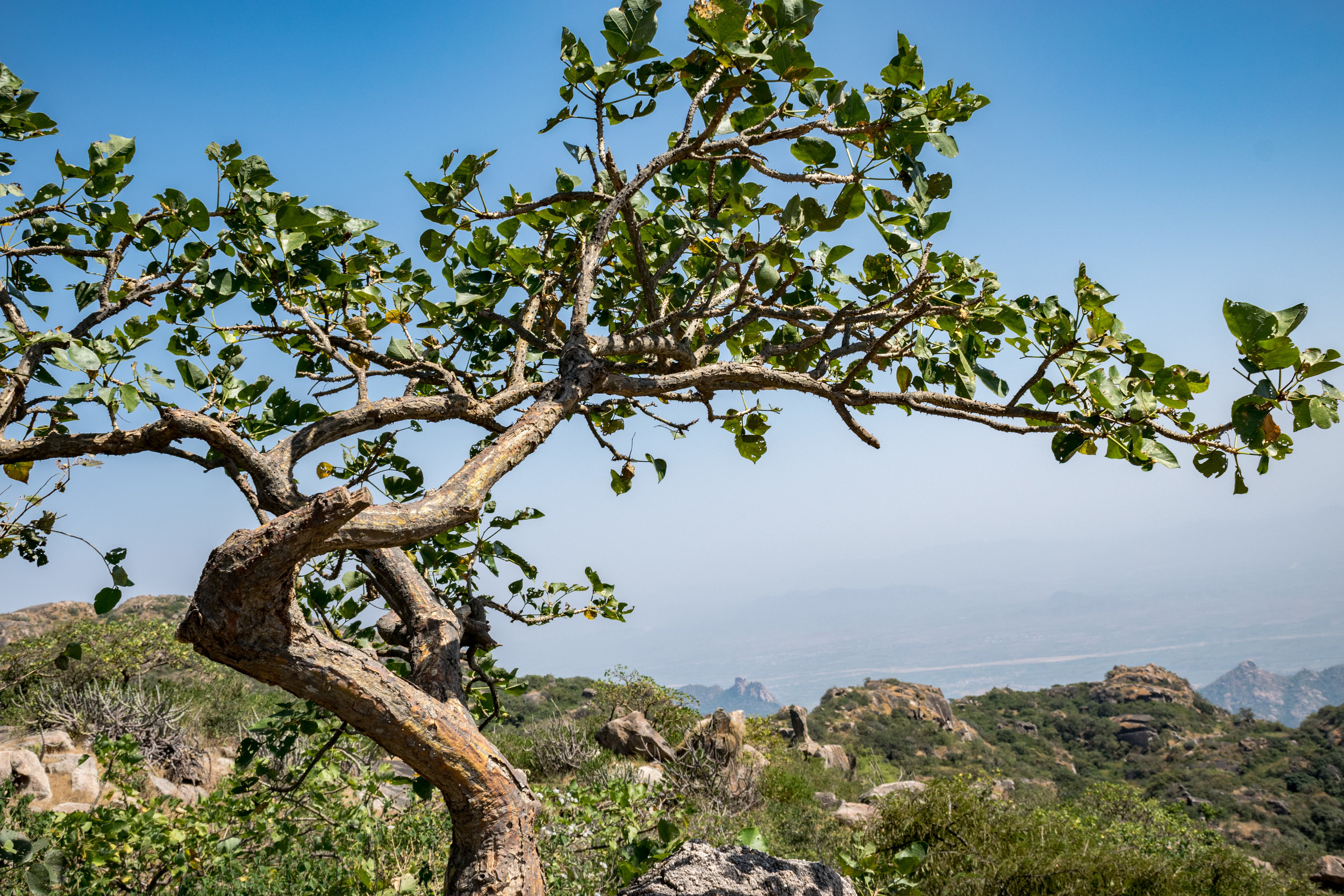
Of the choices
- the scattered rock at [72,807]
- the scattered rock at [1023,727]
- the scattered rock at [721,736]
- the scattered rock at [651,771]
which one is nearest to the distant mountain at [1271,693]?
the scattered rock at [1023,727]

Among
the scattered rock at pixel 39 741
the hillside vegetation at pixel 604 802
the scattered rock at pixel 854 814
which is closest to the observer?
the hillside vegetation at pixel 604 802

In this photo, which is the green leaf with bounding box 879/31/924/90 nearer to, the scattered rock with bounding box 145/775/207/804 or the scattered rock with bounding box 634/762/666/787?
the scattered rock with bounding box 145/775/207/804

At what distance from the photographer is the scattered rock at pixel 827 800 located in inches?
538

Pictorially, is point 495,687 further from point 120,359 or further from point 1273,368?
point 1273,368

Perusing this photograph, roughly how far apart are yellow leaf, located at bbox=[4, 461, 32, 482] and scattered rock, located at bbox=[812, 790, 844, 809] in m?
13.6

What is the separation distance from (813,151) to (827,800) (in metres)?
14.9

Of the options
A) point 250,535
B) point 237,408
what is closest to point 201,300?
point 237,408

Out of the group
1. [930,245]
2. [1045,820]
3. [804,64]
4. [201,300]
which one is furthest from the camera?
[1045,820]

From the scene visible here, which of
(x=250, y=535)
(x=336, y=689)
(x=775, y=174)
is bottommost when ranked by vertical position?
(x=336, y=689)

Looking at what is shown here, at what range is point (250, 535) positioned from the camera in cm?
126

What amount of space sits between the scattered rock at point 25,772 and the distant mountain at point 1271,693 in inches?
8899

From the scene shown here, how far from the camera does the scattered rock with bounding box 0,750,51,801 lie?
21.7ft

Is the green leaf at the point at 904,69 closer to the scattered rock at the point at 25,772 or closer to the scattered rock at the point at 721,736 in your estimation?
the scattered rock at the point at 25,772

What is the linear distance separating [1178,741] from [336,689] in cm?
4231
